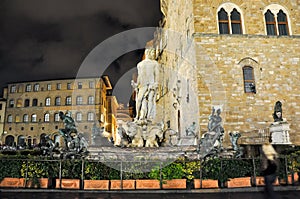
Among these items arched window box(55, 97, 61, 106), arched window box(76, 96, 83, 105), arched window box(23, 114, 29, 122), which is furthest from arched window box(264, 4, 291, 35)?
arched window box(23, 114, 29, 122)

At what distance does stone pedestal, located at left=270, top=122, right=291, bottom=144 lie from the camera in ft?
53.2

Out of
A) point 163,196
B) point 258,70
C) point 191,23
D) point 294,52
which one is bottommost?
point 163,196

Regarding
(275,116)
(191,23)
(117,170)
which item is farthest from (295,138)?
(117,170)

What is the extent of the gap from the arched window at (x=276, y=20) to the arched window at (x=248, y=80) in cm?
309

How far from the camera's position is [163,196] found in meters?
7.86

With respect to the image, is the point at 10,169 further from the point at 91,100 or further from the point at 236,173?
the point at 91,100

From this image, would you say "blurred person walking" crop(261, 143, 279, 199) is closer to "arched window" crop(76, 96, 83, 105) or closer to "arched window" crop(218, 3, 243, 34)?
"arched window" crop(218, 3, 243, 34)

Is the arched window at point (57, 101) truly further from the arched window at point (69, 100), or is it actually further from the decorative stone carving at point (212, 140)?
the decorative stone carving at point (212, 140)

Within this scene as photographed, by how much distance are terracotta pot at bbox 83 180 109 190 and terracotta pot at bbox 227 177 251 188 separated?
394 centimetres

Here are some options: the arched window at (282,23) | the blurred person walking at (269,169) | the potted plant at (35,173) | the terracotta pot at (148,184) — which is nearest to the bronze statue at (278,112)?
the arched window at (282,23)

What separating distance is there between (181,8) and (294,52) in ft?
29.6

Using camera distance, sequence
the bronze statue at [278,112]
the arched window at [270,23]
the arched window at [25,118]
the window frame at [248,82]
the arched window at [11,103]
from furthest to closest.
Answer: the arched window at [11,103], the arched window at [25,118], the arched window at [270,23], the window frame at [248,82], the bronze statue at [278,112]

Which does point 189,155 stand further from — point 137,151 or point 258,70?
point 258,70

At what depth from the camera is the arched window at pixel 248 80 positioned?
18.5 metres
